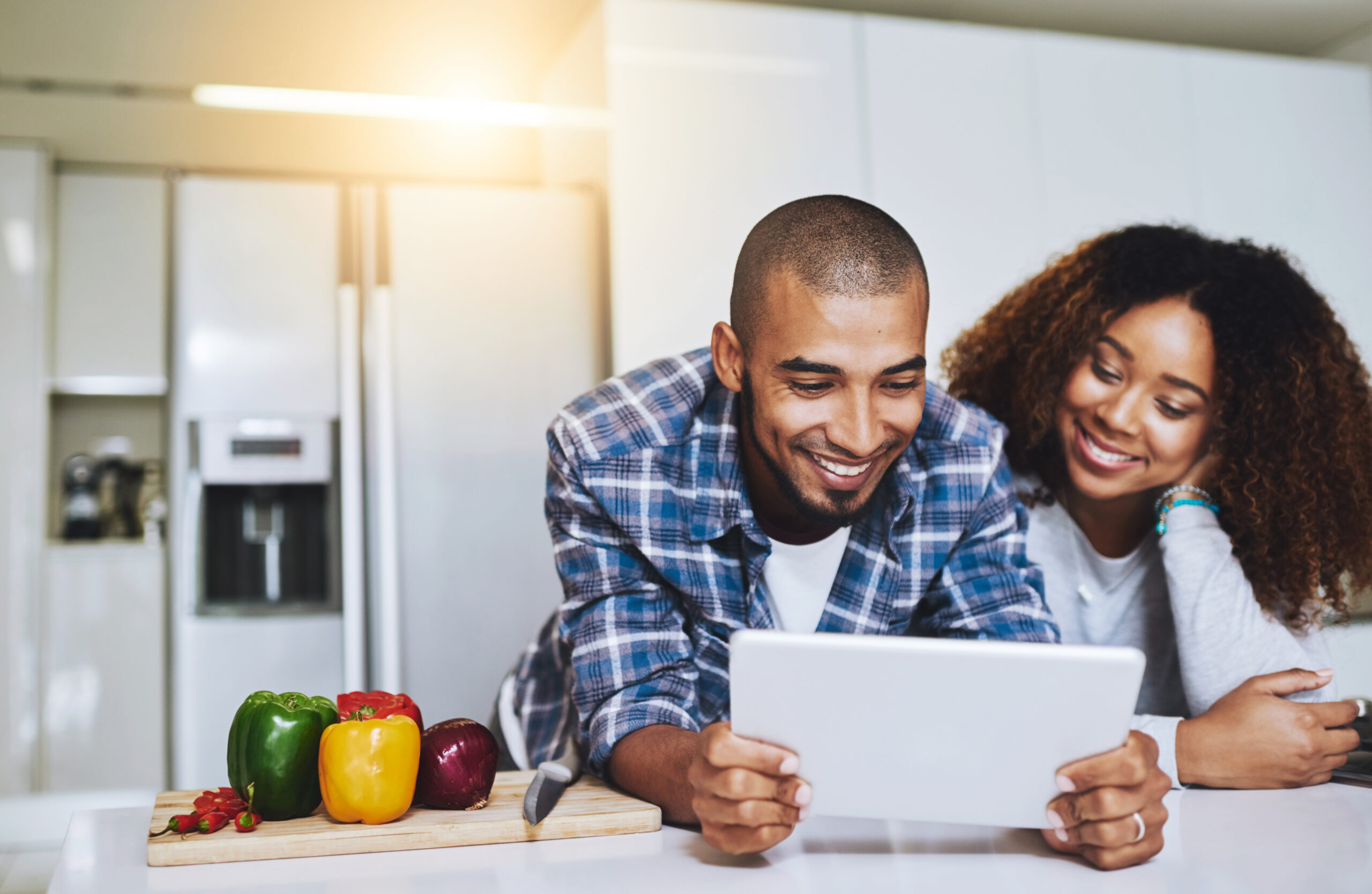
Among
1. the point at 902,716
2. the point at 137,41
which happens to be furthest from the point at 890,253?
the point at 137,41

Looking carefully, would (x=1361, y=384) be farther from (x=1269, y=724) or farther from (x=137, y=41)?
(x=137, y=41)

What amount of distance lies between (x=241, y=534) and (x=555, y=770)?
67.4 inches

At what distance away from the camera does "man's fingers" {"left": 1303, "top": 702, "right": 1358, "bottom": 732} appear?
89 centimetres

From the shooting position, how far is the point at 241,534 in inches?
89.2

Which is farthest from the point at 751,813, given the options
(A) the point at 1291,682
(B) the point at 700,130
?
(B) the point at 700,130

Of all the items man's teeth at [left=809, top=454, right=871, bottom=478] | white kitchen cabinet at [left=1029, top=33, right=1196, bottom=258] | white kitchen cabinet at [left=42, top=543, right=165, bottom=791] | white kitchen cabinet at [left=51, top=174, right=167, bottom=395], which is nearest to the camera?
man's teeth at [left=809, top=454, right=871, bottom=478]

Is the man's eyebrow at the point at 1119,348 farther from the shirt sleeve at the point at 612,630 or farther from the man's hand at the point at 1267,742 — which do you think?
the shirt sleeve at the point at 612,630

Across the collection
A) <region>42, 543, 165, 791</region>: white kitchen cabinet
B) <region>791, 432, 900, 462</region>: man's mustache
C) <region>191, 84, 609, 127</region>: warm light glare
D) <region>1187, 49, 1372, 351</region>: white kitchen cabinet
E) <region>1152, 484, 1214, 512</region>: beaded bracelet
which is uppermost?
<region>191, 84, 609, 127</region>: warm light glare

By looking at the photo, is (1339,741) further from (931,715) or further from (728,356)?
(728,356)

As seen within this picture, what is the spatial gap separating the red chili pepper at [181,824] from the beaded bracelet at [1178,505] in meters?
0.90

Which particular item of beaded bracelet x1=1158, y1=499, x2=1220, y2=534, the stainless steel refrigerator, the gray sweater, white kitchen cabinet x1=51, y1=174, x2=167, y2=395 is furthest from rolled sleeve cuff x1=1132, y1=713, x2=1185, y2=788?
white kitchen cabinet x1=51, y1=174, x2=167, y2=395

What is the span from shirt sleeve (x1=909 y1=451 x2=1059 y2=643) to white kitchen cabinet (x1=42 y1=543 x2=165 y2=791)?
1.88 metres

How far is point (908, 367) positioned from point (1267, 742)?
1.43ft

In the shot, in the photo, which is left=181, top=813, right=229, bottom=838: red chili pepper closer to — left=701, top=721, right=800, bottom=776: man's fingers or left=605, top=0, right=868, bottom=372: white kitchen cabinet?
left=701, top=721, right=800, bottom=776: man's fingers
